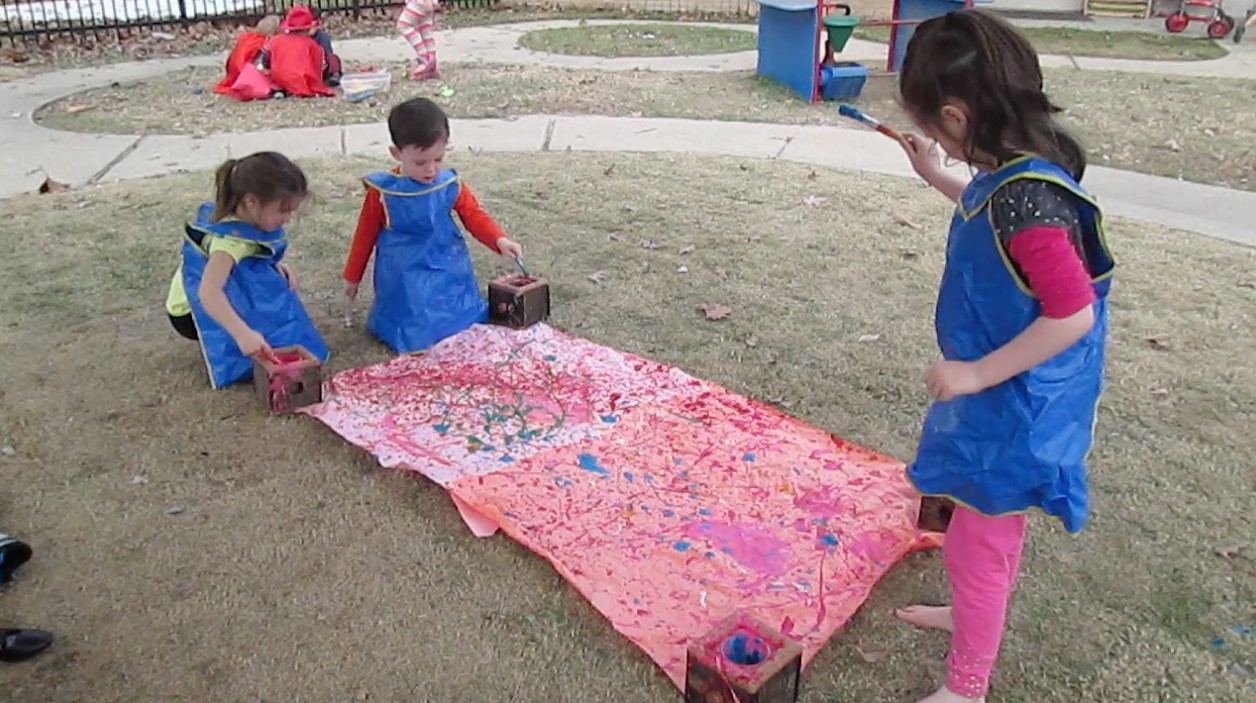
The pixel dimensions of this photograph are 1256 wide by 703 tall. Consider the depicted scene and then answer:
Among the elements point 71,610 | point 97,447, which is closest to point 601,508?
point 71,610

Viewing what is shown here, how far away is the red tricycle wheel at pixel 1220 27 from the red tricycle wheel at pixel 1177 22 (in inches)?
13.4

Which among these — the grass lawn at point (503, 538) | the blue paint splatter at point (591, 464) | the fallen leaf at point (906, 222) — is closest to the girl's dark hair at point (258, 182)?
the grass lawn at point (503, 538)

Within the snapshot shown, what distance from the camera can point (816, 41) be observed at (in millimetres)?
7926

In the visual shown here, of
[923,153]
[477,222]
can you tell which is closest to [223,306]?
[477,222]

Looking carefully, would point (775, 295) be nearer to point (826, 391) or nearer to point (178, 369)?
point (826, 391)

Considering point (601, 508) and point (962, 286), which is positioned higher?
point (962, 286)

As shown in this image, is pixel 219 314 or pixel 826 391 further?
pixel 826 391

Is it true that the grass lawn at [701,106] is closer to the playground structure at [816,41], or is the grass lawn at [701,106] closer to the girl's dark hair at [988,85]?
the playground structure at [816,41]

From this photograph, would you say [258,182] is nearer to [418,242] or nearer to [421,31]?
[418,242]

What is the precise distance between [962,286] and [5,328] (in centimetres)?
355

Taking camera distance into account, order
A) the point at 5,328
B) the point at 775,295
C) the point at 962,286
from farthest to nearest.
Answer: the point at 775,295, the point at 5,328, the point at 962,286

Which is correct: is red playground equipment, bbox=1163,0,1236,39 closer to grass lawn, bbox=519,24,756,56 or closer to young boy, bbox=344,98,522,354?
grass lawn, bbox=519,24,756,56

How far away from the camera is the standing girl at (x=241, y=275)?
131 inches

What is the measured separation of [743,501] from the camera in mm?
2867
